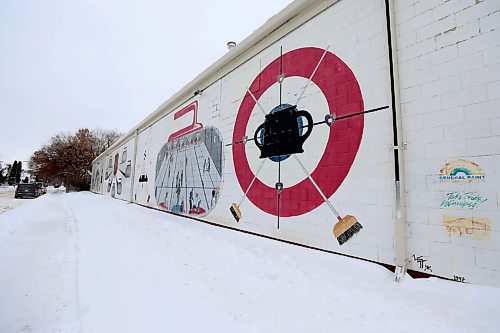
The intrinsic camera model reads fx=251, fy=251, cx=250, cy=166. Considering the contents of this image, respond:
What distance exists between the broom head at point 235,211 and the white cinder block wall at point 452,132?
343cm

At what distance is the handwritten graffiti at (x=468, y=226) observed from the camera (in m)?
2.35

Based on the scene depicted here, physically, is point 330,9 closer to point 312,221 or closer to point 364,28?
point 364,28

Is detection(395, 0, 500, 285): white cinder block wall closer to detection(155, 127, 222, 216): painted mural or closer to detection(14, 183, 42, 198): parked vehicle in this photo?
detection(155, 127, 222, 216): painted mural

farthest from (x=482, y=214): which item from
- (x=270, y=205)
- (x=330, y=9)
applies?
(x=330, y=9)

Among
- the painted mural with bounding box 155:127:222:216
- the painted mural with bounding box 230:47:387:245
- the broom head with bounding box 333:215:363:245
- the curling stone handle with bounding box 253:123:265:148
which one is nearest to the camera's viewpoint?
the broom head with bounding box 333:215:363:245

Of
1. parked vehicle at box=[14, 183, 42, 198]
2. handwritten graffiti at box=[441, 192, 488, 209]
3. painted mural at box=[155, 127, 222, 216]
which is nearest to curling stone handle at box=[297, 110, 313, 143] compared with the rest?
handwritten graffiti at box=[441, 192, 488, 209]

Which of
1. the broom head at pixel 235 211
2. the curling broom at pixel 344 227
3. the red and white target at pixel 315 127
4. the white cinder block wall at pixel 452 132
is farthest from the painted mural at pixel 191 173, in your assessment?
the white cinder block wall at pixel 452 132

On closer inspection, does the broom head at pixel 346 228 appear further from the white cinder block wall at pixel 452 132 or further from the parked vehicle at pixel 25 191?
the parked vehicle at pixel 25 191

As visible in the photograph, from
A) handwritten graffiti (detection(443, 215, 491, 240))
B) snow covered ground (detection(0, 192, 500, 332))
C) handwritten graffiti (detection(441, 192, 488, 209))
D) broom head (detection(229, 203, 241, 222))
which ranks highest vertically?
handwritten graffiti (detection(441, 192, 488, 209))

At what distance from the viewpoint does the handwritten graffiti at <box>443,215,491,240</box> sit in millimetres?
2352

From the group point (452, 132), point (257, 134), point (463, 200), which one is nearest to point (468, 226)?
point (463, 200)

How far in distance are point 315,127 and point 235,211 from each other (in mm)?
2696

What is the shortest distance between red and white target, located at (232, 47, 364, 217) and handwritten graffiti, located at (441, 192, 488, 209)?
3.86 ft

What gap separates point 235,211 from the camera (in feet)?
18.6
